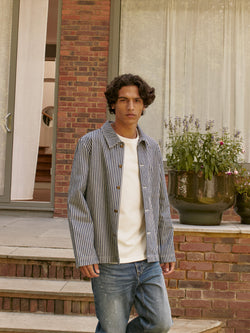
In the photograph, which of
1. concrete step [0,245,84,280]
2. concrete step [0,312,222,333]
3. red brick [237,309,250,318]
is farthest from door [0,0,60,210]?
red brick [237,309,250,318]

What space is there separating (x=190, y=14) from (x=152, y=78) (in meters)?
1.04

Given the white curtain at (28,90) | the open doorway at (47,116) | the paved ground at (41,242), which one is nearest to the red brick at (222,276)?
the paved ground at (41,242)

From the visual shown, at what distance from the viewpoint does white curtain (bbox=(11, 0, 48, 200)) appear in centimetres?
645

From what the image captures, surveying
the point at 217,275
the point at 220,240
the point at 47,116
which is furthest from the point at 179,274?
the point at 47,116

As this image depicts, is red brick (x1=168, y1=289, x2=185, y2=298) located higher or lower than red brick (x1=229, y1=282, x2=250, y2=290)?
lower

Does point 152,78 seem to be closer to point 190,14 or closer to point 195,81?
point 195,81

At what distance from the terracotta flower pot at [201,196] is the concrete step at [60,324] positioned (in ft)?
2.61

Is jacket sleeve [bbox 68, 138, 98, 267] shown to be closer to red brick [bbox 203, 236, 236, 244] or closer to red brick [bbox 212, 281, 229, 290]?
red brick [bbox 203, 236, 236, 244]

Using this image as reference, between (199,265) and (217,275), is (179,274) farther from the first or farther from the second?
(217,275)

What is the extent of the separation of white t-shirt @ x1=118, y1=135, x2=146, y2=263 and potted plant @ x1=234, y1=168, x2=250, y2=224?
1.81 m

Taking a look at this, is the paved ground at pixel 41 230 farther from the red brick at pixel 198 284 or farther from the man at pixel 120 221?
the man at pixel 120 221

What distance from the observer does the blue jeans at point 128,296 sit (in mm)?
2104

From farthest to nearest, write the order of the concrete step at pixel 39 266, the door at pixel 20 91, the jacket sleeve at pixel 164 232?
the door at pixel 20 91 < the concrete step at pixel 39 266 < the jacket sleeve at pixel 164 232

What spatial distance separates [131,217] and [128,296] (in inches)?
14.8
